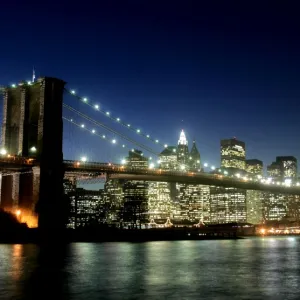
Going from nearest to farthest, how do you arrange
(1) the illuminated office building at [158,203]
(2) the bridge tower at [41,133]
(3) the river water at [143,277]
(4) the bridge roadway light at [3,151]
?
(3) the river water at [143,277] < (4) the bridge roadway light at [3,151] < (2) the bridge tower at [41,133] < (1) the illuminated office building at [158,203]

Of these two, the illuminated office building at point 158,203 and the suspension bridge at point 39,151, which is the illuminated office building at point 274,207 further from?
the suspension bridge at point 39,151

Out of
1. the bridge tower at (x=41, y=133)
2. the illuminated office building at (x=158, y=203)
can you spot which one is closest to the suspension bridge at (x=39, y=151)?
the bridge tower at (x=41, y=133)

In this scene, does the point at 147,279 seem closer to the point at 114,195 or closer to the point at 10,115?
the point at 10,115

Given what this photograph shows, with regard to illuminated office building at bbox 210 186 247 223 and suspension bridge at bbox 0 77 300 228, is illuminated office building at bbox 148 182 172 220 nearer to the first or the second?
illuminated office building at bbox 210 186 247 223

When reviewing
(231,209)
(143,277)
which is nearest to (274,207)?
(231,209)

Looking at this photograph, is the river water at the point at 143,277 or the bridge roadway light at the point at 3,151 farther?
the bridge roadway light at the point at 3,151

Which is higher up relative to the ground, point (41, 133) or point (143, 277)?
point (41, 133)

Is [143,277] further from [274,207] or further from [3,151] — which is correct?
[274,207]
